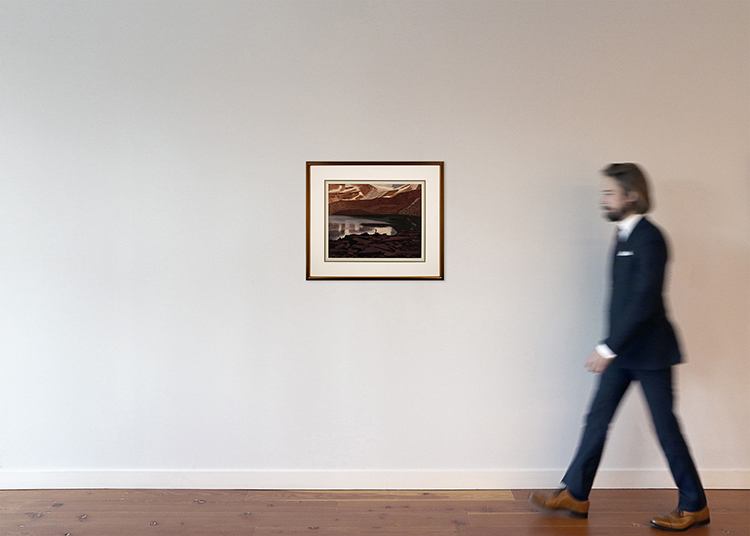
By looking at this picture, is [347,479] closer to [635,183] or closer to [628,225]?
[628,225]

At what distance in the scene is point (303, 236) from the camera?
2736 mm

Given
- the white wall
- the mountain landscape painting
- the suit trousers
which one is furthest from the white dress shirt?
the mountain landscape painting

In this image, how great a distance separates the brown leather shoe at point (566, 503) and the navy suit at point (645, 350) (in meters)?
0.19

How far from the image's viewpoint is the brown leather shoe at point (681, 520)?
7.62 ft

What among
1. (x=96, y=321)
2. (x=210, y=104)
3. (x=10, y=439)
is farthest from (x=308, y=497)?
(x=210, y=104)

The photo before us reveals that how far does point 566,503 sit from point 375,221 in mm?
1717

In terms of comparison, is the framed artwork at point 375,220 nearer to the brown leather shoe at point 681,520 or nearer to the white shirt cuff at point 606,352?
the white shirt cuff at point 606,352

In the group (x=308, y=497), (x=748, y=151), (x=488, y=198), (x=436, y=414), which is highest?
(x=748, y=151)

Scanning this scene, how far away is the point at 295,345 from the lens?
2.75m

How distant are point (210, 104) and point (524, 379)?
7.52 ft

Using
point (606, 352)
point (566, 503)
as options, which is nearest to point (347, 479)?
point (566, 503)

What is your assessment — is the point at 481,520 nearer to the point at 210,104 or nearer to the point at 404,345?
the point at 404,345

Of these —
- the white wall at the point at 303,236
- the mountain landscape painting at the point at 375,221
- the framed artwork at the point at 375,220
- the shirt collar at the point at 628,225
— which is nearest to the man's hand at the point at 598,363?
the white wall at the point at 303,236

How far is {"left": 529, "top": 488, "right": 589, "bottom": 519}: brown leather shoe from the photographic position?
95.7 inches
